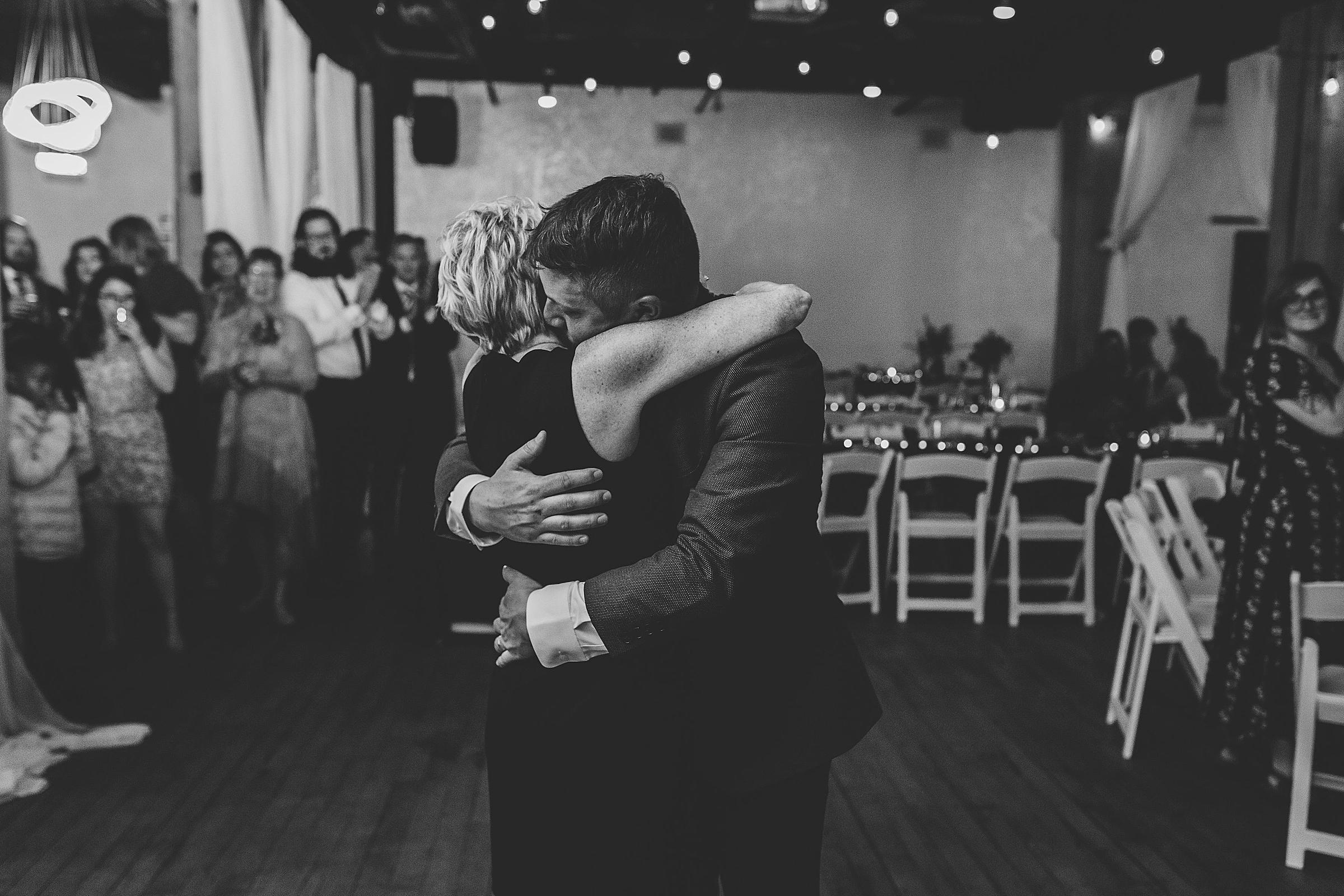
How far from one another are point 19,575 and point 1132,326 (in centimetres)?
725

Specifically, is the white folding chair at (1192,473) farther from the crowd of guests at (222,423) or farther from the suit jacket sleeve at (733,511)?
the suit jacket sleeve at (733,511)

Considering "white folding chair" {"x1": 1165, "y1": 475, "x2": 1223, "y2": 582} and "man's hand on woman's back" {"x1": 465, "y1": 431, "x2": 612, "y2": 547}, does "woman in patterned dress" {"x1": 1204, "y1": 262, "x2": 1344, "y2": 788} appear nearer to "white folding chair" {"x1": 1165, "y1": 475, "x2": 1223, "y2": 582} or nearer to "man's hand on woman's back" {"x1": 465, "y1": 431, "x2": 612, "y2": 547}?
"white folding chair" {"x1": 1165, "y1": 475, "x2": 1223, "y2": 582}

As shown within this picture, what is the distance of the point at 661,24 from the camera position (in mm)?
9523

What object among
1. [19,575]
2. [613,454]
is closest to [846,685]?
[613,454]

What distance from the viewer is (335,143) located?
880 cm

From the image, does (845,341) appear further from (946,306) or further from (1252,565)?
(1252,565)

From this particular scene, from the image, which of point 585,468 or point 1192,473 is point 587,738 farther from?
point 1192,473

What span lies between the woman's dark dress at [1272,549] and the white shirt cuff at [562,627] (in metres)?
2.77

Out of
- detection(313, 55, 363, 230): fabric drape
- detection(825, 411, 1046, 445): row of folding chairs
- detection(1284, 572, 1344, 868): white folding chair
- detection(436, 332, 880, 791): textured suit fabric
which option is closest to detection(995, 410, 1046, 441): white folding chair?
detection(825, 411, 1046, 445): row of folding chairs

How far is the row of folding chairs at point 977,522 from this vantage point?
542cm

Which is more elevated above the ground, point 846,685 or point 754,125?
point 754,125

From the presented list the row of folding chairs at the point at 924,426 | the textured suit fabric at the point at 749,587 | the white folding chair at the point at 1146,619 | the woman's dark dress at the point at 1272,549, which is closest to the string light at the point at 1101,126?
the row of folding chairs at the point at 924,426

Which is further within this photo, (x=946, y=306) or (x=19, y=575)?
(x=946, y=306)

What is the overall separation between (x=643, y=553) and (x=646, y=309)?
29 cm
